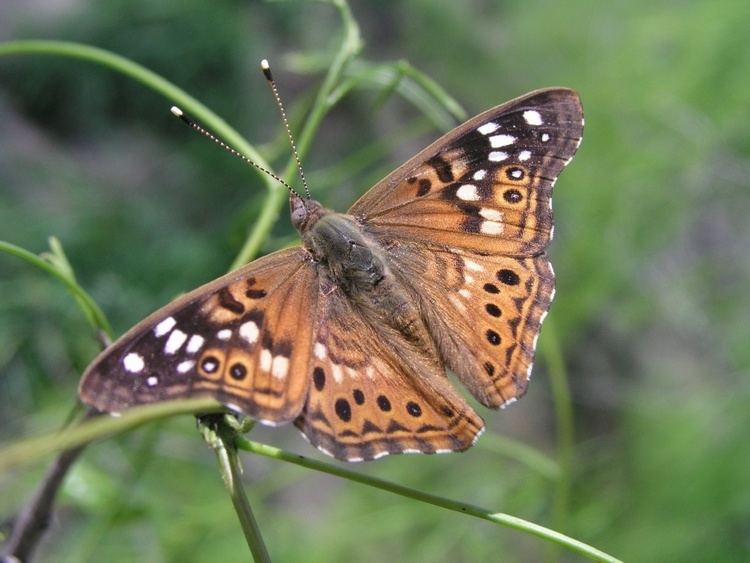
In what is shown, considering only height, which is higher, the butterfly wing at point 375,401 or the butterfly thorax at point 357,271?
the butterfly thorax at point 357,271

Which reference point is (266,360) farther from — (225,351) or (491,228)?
(491,228)

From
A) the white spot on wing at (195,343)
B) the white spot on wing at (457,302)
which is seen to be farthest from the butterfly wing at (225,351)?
the white spot on wing at (457,302)

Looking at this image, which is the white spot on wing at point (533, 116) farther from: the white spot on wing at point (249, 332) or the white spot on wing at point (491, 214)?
the white spot on wing at point (249, 332)

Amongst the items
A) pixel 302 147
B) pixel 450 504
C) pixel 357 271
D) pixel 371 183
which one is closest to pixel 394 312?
pixel 357 271

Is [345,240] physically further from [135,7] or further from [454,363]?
[135,7]

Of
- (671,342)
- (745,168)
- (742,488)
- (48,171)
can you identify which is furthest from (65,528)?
(671,342)

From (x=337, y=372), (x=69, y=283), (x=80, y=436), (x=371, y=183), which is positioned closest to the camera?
(x=80, y=436)
